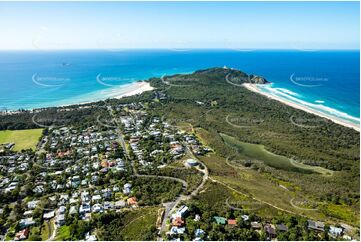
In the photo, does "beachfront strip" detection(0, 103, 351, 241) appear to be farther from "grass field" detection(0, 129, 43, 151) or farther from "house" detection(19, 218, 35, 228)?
"grass field" detection(0, 129, 43, 151)

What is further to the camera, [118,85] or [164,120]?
[118,85]

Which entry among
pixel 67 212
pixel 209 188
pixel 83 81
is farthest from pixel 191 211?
pixel 83 81

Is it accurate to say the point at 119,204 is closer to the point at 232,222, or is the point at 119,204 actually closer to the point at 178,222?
the point at 178,222

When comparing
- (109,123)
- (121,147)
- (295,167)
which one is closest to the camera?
(295,167)

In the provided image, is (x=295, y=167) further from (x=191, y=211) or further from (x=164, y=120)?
(x=164, y=120)

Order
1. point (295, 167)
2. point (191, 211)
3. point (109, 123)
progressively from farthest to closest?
point (109, 123) < point (295, 167) < point (191, 211)

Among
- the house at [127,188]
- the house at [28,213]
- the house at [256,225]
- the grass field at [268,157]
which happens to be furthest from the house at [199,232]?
the grass field at [268,157]
